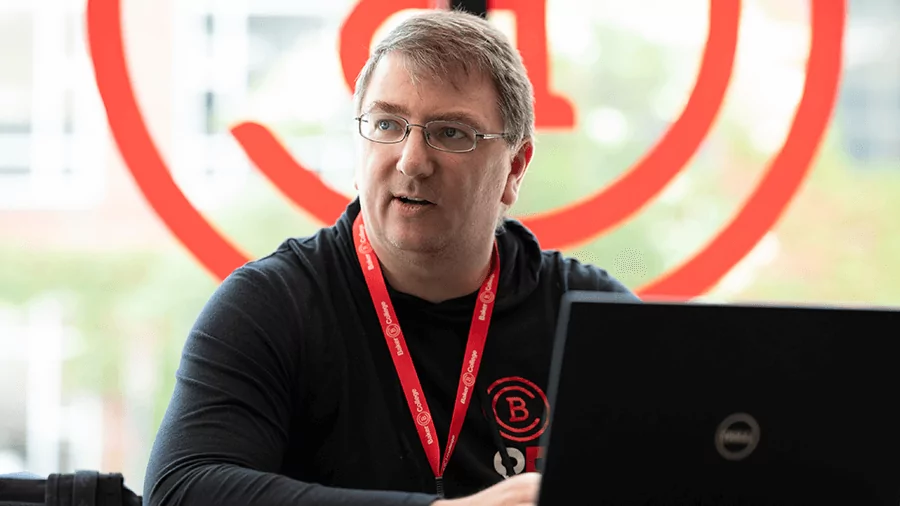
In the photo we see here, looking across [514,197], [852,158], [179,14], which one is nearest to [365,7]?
[514,197]

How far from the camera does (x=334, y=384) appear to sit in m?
1.83

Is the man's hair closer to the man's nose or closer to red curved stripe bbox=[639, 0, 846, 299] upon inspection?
the man's nose

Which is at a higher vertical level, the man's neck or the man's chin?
the man's chin

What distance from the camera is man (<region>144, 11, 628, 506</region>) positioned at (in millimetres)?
1782

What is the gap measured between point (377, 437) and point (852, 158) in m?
2.80

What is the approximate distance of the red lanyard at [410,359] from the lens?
1.83 m

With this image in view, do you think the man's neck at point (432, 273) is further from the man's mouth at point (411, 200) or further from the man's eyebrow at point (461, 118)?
the man's eyebrow at point (461, 118)

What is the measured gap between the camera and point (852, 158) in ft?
13.2

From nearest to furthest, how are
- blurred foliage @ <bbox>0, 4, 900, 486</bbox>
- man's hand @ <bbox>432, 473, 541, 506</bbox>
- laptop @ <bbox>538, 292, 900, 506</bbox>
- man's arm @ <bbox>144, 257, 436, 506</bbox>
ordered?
laptop @ <bbox>538, 292, 900, 506</bbox> → man's hand @ <bbox>432, 473, 541, 506</bbox> → man's arm @ <bbox>144, 257, 436, 506</bbox> → blurred foliage @ <bbox>0, 4, 900, 486</bbox>

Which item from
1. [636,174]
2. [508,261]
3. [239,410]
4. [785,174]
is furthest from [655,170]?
[239,410]

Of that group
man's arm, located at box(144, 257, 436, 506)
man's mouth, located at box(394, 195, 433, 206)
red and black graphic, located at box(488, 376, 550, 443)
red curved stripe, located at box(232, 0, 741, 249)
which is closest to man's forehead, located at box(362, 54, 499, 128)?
man's mouth, located at box(394, 195, 433, 206)

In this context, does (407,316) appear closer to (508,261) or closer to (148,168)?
(508,261)

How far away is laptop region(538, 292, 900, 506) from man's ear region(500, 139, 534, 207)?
3.00 feet

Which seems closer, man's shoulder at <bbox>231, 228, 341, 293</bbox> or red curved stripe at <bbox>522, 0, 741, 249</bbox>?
man's shoulder at <bbox>231, 228, 341, 293</bbox>
